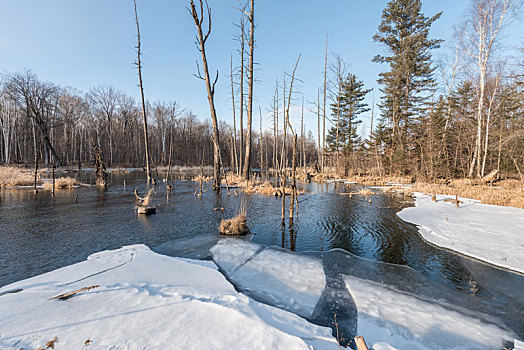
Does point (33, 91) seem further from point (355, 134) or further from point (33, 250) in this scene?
point (355, 134)

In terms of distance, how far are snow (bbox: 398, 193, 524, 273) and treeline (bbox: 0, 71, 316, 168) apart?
20.3m

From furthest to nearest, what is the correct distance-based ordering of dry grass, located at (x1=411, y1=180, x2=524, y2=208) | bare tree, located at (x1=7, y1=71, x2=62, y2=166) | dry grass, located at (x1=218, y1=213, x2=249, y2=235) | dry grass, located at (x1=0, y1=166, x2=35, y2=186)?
bare tree, located at (x1=7, y1=71, x2=62, y2=166), dry grass, located at (x1=0, y1=166, x2=35, y2=186), dry grass, located at (x1=411, y1=180, x2=524, y2=208), dry grass, located at (x1=218, y1=213, x2=249, y2=235)

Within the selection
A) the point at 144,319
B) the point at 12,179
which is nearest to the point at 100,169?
the point at 12,179

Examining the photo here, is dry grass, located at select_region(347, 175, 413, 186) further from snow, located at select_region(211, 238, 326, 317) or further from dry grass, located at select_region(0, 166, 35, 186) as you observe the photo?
dry grass, located at select_region(0, 166, 35, 186)

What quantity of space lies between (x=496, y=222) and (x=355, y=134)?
23403 mm

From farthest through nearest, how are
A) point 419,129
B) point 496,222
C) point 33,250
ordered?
1. point 419,129
2. point 496,222
3. point 33,250

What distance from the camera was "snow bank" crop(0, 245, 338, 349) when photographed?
1.95m

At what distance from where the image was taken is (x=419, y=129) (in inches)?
851

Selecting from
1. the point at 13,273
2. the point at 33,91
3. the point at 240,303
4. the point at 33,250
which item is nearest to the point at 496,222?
the point at 240,303

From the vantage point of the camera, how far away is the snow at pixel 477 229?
17.2ft

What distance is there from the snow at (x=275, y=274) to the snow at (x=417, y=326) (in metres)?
0.78

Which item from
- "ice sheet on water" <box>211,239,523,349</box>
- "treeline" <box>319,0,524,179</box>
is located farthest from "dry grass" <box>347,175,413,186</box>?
"ice sheet on water" <box>211,239,523,349</box>

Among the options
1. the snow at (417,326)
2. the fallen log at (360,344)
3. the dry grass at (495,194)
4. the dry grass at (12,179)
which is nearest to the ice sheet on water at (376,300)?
the snow at (417,326)

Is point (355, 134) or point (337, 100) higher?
point (337, 100)
